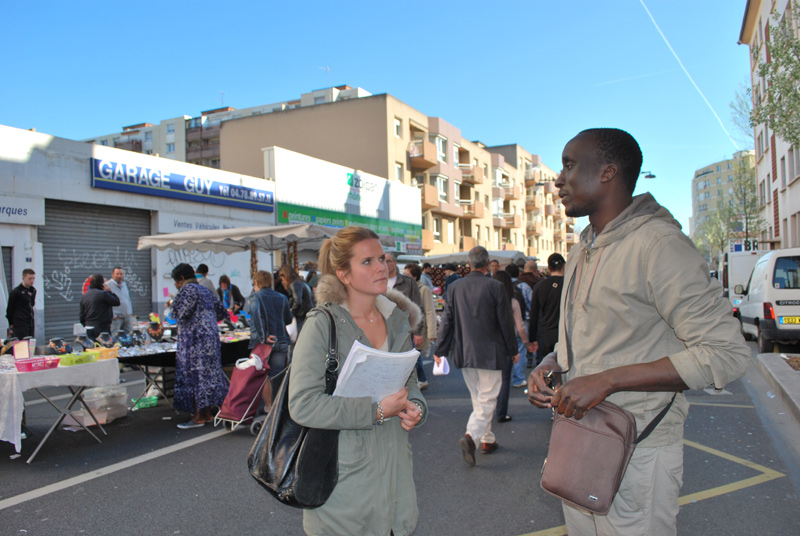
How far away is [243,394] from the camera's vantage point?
653 cm

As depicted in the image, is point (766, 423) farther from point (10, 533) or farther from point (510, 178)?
point (510, 178)

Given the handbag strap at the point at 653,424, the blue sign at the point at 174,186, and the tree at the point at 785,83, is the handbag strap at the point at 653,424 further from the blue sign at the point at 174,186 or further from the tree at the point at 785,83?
the blue sign at the point at 174,186

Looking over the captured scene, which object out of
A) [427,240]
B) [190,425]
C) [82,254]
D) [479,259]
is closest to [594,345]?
[479,259]

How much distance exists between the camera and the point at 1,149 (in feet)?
44.5

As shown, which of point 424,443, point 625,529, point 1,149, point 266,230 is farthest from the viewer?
point 1,149

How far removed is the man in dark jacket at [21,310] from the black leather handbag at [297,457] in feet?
32.6

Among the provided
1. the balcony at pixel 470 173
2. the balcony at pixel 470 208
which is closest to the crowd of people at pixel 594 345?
the balcony at pixel 470 208

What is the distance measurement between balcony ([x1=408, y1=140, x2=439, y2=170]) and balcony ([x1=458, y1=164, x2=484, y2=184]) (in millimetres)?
7748

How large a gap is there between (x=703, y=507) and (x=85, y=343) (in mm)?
6375

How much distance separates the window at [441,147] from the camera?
42.1 meters

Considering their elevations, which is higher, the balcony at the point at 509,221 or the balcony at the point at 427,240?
the balcony at the point at 509,221

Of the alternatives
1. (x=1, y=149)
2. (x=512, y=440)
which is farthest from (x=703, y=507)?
(x=1, y=149)

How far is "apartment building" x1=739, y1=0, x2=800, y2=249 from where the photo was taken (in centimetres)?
2284

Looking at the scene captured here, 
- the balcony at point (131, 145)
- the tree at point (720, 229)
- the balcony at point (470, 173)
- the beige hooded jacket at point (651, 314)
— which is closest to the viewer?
the beige hooded jacket at point (651, 314)
